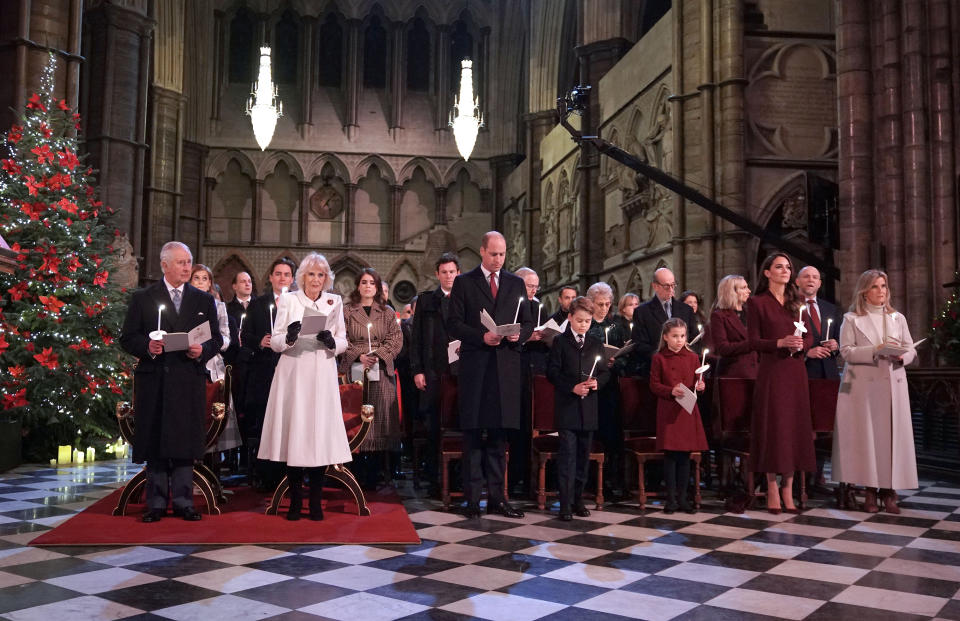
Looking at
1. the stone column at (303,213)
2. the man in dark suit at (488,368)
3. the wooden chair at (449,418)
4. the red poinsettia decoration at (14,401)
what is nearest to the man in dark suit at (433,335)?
the wooden chair at (449,418)

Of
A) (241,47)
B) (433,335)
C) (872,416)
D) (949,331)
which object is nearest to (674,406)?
(872,416)

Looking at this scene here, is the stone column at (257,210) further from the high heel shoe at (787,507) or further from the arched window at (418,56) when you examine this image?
the high heel shoe at (787,507)

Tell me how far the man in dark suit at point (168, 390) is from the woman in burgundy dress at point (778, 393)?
3.80 meters

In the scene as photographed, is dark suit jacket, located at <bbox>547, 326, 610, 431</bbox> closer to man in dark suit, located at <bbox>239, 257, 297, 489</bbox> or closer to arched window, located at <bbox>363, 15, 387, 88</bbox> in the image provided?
man in dark suit, located at <bbox>239, 257, 297, 489</bbox>

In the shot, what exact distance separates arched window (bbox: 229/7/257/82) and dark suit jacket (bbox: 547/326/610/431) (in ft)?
88.6

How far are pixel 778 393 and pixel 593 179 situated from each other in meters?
14.2

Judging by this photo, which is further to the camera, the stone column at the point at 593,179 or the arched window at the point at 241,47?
the arched window at the point at 241,47

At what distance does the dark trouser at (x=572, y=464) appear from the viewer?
18.9 ft

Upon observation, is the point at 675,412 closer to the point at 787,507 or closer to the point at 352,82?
the point at 787,507

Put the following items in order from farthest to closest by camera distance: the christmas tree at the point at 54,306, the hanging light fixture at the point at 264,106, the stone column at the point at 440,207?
1. the stone column at the point at 440,207
2. the hanging light fixture at the point at 264,106
3. the christmas tree at the point at 54,306

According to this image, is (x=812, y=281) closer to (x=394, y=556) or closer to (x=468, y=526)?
(x=468, y=526)

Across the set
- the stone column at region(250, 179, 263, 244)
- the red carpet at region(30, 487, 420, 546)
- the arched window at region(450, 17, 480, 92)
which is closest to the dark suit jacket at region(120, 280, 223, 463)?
the red carpet at region(30, 487, 420, 546)

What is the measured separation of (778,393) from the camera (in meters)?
6.07

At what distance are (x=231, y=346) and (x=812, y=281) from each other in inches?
178
